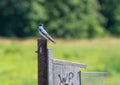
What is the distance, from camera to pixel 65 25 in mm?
43438

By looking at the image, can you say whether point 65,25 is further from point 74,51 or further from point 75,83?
point 75,83

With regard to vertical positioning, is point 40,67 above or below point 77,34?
below

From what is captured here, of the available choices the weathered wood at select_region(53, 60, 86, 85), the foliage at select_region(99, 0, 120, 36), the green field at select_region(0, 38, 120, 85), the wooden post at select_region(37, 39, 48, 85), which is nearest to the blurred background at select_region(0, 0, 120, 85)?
the foliage at select_region(99, 0, 120, 36)

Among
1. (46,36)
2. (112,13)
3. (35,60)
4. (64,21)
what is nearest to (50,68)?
(46,36)

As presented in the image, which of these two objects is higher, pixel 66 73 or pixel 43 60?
pixel 43 60

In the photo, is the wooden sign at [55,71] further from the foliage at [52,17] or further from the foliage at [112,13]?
the foliage at [112,13]

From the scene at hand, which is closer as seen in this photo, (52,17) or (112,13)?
(52,17)

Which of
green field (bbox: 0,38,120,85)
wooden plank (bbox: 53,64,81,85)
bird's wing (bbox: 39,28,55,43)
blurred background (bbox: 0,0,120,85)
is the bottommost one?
wooden plank (bbox: 53,64,81,85)

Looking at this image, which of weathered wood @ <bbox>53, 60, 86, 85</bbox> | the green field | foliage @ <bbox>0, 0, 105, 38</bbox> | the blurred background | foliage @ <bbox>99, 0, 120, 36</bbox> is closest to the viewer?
weathered wood @ <bbox>53, 60, 86, 85</bbox>

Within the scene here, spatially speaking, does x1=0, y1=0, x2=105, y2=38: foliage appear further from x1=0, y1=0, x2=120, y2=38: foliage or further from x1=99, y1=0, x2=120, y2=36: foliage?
x1=99, y1=0, x2=120, y2=36: foliage

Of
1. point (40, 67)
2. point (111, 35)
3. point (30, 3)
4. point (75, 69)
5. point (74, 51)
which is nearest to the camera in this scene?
point (40, 67)

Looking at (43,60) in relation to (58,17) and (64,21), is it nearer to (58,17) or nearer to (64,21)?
(64,21)

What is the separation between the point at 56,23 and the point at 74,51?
46.7ft

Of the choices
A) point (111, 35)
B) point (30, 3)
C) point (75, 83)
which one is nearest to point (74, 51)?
point (30, 3)
